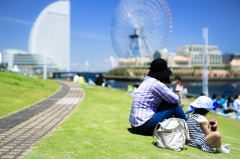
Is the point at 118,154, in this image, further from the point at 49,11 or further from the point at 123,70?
the point at 49,11

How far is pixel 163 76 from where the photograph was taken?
440cm

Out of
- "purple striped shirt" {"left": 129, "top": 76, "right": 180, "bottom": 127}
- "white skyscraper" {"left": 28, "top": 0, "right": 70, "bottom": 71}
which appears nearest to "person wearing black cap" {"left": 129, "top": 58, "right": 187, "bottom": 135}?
"purple striped shirt" {"left": 129, "top": 76, "right": 180, "bottom": 127}

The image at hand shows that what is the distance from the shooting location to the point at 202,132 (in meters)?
4.27

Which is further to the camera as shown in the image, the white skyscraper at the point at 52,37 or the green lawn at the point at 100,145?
the white skyscraper at the point at 52,37

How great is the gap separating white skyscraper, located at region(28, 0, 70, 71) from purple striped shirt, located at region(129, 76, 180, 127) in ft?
581

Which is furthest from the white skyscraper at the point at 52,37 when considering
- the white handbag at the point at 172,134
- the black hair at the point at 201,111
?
the white handbag at the point at 172,134

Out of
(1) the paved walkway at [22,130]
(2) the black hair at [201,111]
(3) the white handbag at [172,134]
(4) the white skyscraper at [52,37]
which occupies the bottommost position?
(1) the paved walkway at [22,130]

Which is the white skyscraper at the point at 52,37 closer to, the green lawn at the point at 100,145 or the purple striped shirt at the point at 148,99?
the green lawn at the point at 100,145

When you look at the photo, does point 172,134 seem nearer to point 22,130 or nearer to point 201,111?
point 201,111

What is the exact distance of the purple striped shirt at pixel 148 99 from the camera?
4.25 meters

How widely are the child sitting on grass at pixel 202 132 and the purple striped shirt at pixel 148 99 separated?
61 centimetres

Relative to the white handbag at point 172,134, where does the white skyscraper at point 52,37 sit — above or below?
above

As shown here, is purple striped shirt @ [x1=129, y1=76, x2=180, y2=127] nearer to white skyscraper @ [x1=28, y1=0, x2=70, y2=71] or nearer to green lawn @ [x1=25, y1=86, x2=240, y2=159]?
green lawn @ [x1=25, y1=86, x2=240, y2=159]

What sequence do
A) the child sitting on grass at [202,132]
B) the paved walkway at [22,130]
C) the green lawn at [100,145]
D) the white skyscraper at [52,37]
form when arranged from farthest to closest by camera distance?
the white skyscraper at [52,37], the child sitting on grass at [202,132], the paved walkway at [22,130], the green lawn at [100,145]
